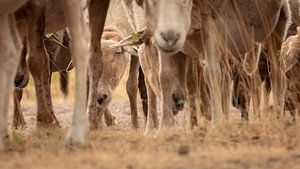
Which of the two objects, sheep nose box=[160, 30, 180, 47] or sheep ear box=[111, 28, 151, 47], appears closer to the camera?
sheep nose box=[160, 30, 180, 47]

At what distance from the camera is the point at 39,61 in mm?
10180

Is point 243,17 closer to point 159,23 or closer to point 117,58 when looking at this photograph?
point 159,23

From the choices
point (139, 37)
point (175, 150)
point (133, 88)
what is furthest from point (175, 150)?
point (133, 88)

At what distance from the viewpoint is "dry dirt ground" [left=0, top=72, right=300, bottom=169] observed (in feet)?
23.2

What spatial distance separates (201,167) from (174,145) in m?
→ 1.19

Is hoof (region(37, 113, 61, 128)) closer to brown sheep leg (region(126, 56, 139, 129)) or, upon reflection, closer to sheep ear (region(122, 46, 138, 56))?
brown sheep leg (region(126, 56, 139, 129))

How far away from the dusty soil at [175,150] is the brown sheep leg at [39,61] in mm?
601

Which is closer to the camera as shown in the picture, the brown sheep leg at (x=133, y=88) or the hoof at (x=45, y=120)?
the hoof at (x=45, y=120)

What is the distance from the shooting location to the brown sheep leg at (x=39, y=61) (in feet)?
33.3

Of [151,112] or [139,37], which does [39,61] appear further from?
[151,112]

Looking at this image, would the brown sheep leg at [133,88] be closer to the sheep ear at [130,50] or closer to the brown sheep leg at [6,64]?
the sheep ear at [130,50]

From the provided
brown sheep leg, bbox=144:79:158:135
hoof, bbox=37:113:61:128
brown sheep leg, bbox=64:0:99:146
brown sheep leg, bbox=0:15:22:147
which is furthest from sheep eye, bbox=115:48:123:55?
brown sheep leg, bbox=0:15:22:147

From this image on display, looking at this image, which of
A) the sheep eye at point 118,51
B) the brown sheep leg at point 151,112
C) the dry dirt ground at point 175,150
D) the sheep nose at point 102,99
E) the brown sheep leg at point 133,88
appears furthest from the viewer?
the sheep eye at point 118,51

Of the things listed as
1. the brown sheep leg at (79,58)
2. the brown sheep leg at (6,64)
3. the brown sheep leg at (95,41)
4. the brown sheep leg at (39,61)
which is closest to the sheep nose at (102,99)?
the brown sheep leg at (95,41)
